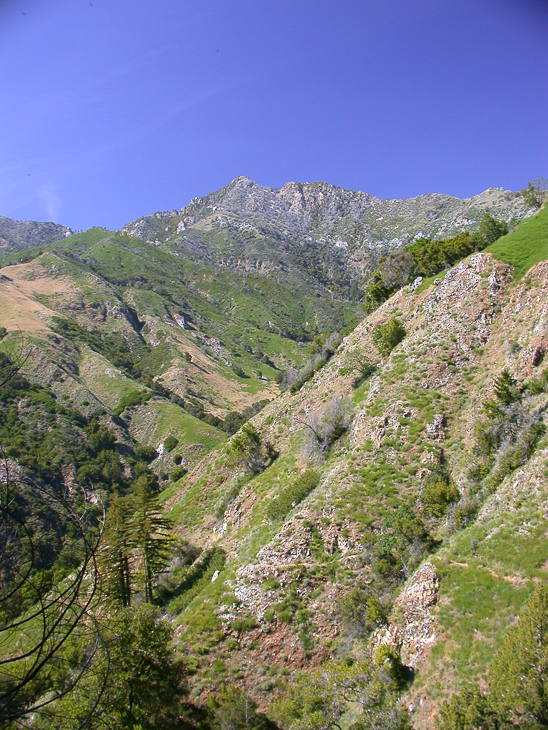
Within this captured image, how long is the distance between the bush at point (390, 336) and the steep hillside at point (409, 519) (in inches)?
17.3

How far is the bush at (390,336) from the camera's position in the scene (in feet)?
126

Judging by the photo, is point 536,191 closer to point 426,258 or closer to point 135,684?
point 426,258

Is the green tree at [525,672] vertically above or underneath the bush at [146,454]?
underneath

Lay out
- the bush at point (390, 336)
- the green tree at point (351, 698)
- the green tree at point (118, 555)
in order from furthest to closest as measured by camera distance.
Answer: the bush at point (390, 336), the green tree at point (118, 555), the green tree at point (351, 698)

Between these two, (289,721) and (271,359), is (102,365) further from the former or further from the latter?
(289,721)

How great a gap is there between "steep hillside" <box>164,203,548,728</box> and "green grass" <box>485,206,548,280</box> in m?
0.35

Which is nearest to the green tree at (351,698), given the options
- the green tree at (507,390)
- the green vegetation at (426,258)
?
the green tree at (507,390)

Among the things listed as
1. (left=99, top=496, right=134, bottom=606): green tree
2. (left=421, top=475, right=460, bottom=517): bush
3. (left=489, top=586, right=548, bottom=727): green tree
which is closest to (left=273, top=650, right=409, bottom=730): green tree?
(left=489, top=586, right=548, bottom=727): green tree

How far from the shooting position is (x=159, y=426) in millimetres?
83875

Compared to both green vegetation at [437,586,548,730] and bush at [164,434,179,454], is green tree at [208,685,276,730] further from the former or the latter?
bush at [164,434,179,454]

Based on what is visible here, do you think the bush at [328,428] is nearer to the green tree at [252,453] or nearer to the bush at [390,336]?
the green tree at [252,453]

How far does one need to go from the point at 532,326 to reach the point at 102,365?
100588 mm

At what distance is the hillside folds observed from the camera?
1625 centimetres

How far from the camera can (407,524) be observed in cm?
2211
